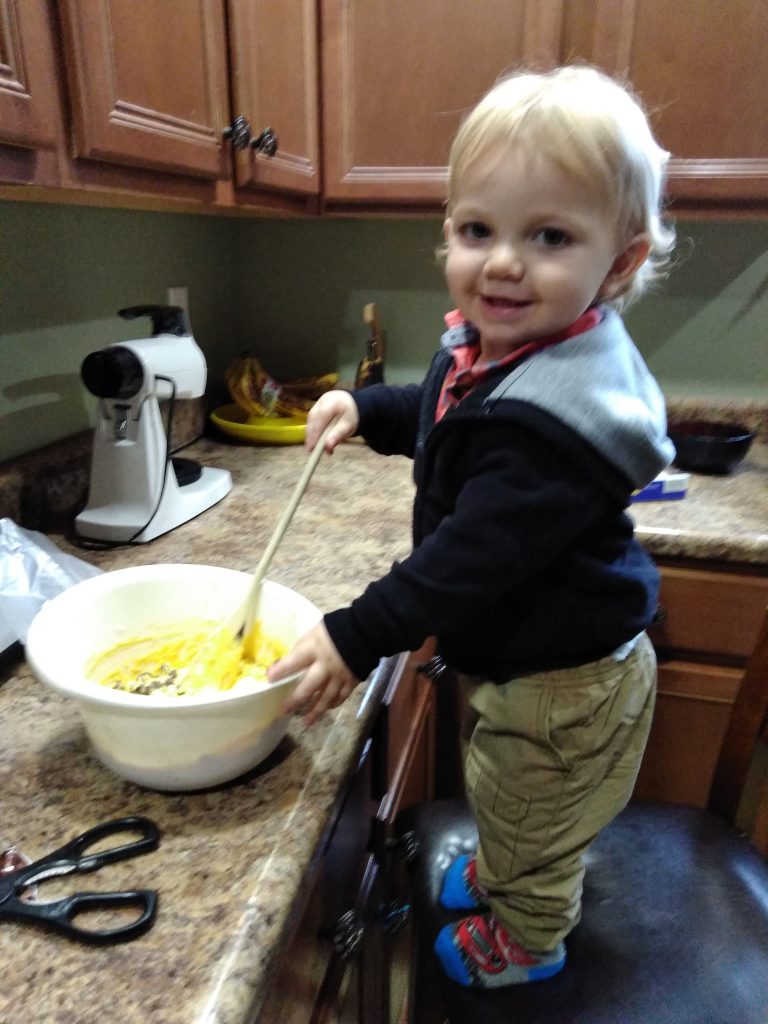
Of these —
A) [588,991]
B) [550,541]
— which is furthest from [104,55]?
[588,991]

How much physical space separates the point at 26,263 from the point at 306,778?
34.1 inches

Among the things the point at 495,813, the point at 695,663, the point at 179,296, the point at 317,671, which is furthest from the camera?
the point at 179,296

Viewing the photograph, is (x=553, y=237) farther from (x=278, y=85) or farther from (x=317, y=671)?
(x=278, y=85)

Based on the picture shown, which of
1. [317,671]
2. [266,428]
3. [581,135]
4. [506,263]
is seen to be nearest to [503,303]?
[506,263]

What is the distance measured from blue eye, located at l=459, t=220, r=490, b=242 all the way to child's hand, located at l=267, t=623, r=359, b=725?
0.37m

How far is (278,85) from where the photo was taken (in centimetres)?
113

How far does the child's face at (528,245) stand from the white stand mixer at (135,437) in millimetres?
519

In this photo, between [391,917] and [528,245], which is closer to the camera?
[528,245]

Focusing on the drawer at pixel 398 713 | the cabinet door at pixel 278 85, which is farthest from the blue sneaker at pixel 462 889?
the cabinet door at pixel 278 85

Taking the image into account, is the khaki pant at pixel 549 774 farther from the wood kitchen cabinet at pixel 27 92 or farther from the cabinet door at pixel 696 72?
the cabinet door at pixel 696 72

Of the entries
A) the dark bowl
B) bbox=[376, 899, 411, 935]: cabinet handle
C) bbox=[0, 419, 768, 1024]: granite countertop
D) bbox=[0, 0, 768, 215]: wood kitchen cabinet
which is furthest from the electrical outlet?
bbox=[376, 899, 411, 935]: cabinet handle

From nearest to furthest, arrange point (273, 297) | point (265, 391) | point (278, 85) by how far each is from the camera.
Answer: point (278, 85), point (265, 391), point (273, 297)

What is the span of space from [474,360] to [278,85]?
0.68 m

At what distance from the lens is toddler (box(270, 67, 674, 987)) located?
59cm
